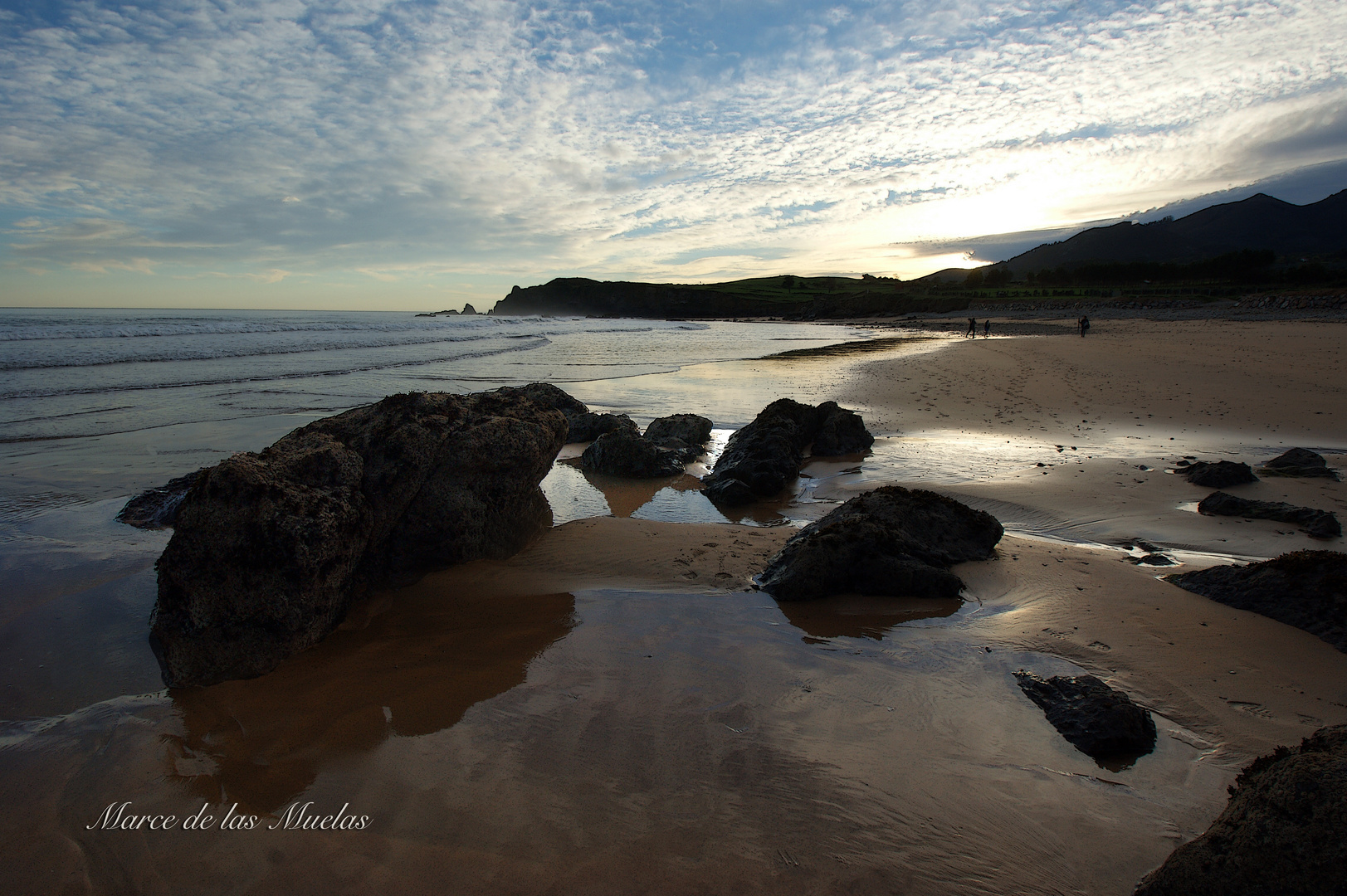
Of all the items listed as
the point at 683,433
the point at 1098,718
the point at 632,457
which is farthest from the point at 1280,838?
the point at 683,433

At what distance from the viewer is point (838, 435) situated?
9.87 m

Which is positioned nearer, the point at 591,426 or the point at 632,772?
the point at 632,772

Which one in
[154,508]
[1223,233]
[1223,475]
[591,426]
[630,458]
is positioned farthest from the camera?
[1223,233]

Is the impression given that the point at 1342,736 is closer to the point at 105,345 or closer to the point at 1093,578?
the point at 1093,578

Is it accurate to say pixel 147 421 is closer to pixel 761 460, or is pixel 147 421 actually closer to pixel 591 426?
pixel 591 426

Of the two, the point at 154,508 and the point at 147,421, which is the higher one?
the point at 147,421

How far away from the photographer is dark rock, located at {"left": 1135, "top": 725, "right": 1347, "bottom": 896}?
169 cm

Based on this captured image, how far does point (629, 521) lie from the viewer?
266 inches

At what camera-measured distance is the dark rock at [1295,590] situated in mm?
3869

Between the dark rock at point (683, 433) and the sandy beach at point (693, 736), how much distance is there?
162 inches

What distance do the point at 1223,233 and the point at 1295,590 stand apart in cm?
22650

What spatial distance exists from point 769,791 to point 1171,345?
26.6m

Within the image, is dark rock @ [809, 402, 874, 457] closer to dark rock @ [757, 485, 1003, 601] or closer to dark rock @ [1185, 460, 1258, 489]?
dark rock @ [1185, 460, 1258, 489]

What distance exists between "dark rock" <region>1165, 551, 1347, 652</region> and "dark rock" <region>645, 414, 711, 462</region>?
671 cm
